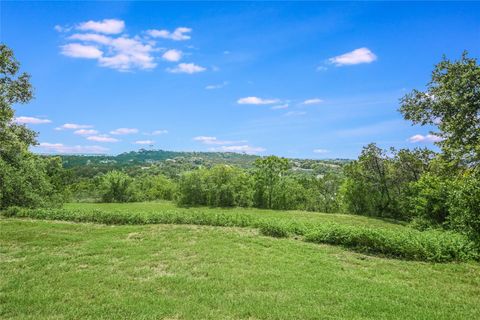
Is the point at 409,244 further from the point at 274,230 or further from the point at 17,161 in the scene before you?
the point at 17,161

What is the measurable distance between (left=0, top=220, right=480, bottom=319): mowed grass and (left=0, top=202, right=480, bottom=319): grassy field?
27mm

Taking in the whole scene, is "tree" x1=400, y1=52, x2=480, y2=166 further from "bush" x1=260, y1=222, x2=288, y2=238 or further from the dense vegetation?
"bush" x1=260, y1=222, x2=288, y2=238

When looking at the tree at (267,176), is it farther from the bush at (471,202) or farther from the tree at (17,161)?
the bush at (471,202)

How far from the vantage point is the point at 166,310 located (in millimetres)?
6918

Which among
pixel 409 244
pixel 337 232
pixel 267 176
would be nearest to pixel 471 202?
pixel 409 244

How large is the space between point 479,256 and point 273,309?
31.4 ft

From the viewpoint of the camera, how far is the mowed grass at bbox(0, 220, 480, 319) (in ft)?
23.0

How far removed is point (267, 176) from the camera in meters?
44.6

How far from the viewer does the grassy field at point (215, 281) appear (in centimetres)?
702

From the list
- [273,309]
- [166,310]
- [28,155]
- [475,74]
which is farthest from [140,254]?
[28,155]

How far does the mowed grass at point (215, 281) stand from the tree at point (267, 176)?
29.7 meters

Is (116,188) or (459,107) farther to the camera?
(116,188)

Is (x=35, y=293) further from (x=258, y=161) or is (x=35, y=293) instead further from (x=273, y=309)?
(x=258, y=161)

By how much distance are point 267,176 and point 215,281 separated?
35980 mm
